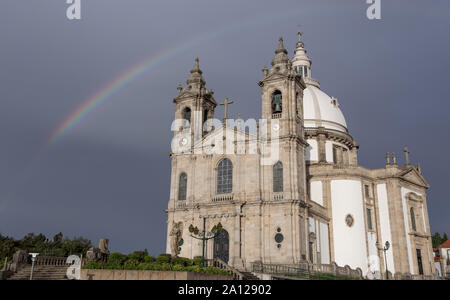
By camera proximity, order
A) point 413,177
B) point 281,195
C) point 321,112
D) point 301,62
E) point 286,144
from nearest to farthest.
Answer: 1. point 281,195
2. point 286,144
3. point 413,177
4. point 321,112
5. point 301,62

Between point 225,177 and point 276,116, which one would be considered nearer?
point 225,177

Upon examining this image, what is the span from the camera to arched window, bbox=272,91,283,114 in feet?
141

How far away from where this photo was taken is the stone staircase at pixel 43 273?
25156 mm

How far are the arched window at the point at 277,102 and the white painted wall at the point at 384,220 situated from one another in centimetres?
1428

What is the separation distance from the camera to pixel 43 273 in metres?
25.9

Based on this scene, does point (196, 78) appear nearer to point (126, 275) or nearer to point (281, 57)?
point (281, 57)

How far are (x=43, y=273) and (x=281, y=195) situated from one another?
2040cm

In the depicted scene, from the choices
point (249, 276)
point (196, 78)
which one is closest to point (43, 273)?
point (249, 276)

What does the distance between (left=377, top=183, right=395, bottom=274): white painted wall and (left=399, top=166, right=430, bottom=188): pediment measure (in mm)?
2623

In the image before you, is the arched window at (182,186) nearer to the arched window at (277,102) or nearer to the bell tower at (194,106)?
the bell tower at (194,106)
